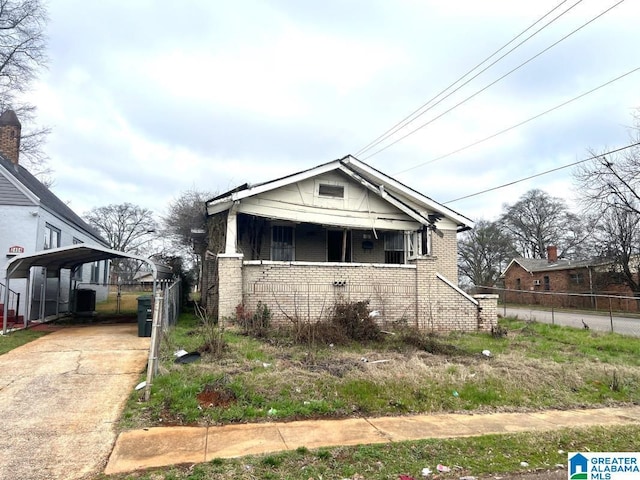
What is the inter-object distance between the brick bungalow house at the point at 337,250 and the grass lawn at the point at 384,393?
1.87m

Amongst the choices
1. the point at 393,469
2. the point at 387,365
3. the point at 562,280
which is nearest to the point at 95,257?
the point at 387,365

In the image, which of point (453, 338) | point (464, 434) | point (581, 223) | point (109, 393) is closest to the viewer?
point (464, 434)

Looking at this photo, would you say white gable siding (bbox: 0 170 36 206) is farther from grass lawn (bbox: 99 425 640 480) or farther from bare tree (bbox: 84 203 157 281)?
bare tree (bbox: 84 203 157 281)

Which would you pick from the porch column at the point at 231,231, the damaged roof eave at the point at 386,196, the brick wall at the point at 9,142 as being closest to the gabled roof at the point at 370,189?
the damaged roof eave at the point at 386,196

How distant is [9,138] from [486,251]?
51.4 meters

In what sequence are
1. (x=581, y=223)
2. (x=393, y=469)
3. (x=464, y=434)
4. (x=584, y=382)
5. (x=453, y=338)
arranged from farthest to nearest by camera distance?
(x=581, y=223)
(x=453, y=338)
(x=584, y=382)
(x=464, y=434)
(x=393, y=469)

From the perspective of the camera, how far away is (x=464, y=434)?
5473mm

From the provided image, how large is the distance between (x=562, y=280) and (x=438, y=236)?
30171mm

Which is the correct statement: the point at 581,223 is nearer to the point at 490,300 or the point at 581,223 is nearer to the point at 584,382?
the point at 490,300

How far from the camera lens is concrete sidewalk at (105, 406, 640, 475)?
460 centimetres

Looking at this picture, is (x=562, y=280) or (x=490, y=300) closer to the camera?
(x=490, y=300)

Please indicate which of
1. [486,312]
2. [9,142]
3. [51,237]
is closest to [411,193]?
[486,312]

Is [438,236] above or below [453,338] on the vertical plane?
above

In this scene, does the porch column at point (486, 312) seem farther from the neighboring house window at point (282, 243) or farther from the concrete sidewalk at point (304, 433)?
the concrete sidewalk at point (304, 433)
